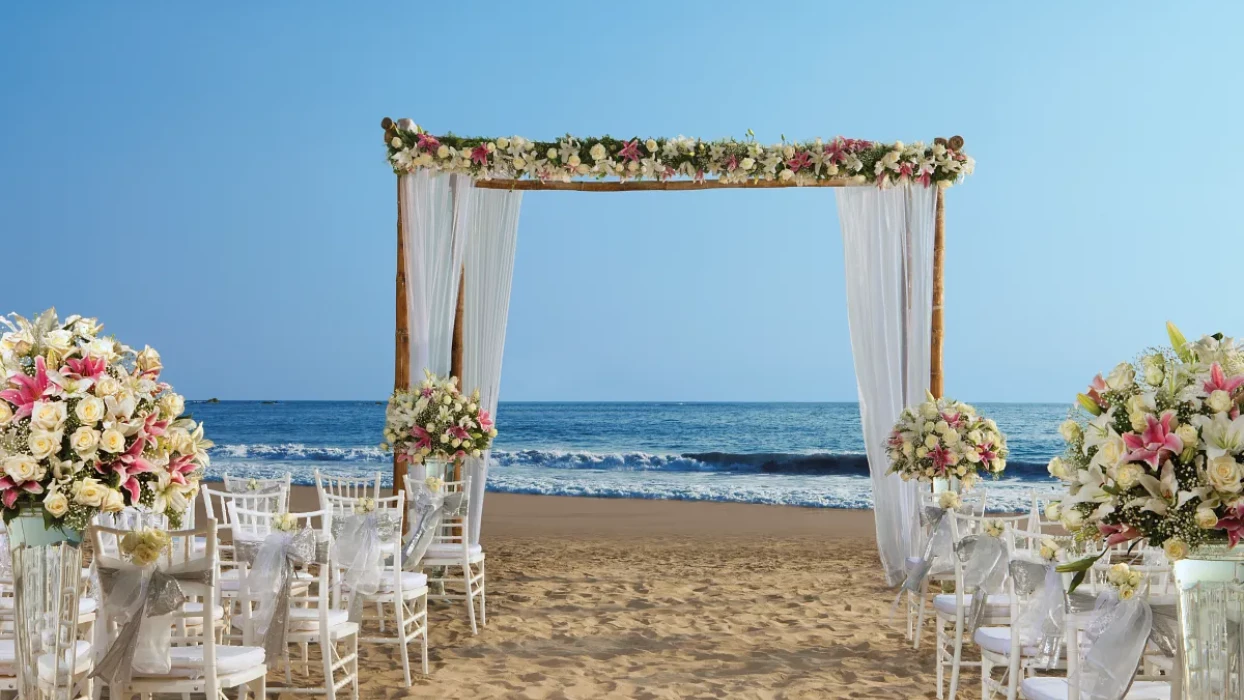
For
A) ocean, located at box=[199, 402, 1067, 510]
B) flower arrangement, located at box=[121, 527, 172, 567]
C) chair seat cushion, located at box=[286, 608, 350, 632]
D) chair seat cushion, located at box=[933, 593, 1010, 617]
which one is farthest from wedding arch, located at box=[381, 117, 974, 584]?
ocean, located at box=[199, 402, 1067, 510]

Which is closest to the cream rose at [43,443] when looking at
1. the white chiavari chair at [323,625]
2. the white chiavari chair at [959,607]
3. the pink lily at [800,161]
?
the white chiavari chair at [323,625]

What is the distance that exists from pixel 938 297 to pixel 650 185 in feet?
6.93

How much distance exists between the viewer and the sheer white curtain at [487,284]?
22.8 feet

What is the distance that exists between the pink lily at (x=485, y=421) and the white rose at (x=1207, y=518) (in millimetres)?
5039

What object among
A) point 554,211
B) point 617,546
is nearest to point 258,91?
point 554,211

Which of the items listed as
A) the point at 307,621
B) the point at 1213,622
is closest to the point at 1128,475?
the point at 1213,622

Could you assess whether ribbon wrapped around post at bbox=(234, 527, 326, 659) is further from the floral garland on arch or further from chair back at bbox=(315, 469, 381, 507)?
the floral garland on arch

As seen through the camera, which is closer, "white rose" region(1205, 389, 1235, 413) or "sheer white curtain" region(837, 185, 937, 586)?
"white rose" region(1205, 389, 1235, 413)

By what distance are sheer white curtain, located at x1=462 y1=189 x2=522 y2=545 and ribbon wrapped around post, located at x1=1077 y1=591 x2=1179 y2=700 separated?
4.88 metres

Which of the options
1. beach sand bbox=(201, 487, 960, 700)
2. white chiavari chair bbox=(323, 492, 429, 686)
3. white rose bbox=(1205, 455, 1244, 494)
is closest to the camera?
white rose bbox=(1205, 455, 1244, 494)

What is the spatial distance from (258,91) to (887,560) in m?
15.6

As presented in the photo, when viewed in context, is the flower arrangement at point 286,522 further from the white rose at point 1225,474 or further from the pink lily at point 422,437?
the white rose at point 1225,474

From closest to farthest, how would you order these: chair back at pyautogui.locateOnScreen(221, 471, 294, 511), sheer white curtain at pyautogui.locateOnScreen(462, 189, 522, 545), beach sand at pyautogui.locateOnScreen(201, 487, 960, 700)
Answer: beach sand at pyautogui.locateOnScreen(201, 487, 960, 700), chair back at pyautogui.locateOnScreen(221, 471, 294, 511), sheer white curtain at pyautogui.locateOnScreen(462, 189, 522, 545)

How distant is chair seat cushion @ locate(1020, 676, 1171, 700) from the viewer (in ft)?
9.45
